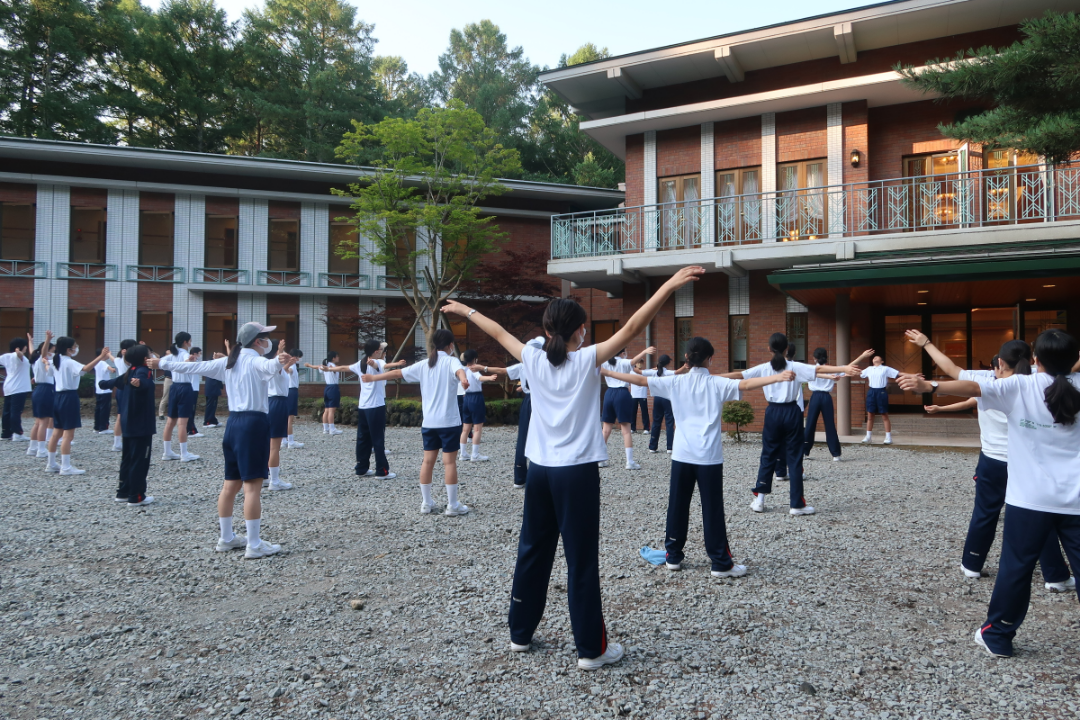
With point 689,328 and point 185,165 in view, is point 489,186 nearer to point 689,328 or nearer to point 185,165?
point 689,328

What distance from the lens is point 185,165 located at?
22.9 m

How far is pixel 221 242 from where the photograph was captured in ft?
80.3

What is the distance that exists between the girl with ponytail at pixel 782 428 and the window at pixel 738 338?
1012 centimetres

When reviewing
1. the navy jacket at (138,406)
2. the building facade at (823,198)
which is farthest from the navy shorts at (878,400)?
the navy jacket at (138,406)

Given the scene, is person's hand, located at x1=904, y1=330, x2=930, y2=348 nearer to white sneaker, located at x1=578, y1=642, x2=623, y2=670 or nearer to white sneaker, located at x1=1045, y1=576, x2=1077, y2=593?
white sneaker, located at x1=1045, y1=576, x2=1077, y2=593

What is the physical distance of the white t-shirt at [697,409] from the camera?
525 cm

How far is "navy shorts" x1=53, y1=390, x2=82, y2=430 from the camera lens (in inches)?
402

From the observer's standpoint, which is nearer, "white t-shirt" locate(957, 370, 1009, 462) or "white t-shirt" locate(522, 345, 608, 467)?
"white t-shirt" locate(522, 345, 608, 467)

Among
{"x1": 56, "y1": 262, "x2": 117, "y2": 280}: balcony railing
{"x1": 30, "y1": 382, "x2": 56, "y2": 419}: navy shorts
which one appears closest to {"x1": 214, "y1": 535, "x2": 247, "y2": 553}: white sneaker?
{"x1": 30, "y1": 382, "x2": 56, "y2": 419}: navy shorts

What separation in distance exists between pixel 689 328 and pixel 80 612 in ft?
51.5

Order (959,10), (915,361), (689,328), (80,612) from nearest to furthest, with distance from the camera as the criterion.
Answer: (80,612) → (959,10) → (915,361) → (689,328)

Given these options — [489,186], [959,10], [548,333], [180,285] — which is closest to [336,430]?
[489,186]

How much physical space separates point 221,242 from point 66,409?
1576 cm

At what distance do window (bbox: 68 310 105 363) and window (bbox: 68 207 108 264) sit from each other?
6.05 feet
